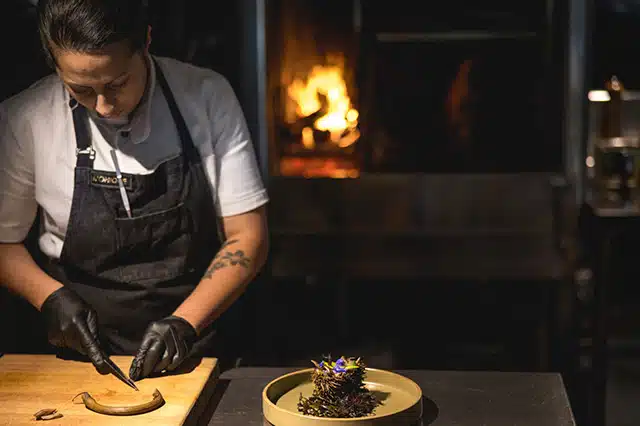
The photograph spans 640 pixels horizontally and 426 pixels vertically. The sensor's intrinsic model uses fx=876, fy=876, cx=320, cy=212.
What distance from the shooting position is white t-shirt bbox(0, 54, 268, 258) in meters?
2.00

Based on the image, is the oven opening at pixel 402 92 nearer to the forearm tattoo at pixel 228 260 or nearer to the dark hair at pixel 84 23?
the forearm tattoo at pixel 228 260

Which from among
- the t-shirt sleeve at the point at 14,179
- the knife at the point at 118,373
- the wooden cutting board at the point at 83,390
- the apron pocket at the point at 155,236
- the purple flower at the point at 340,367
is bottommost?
the wooden cutting board at the point at 83,390

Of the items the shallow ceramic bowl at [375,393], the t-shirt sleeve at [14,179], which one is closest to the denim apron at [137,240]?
the t-shirt sleeve at [14,179]

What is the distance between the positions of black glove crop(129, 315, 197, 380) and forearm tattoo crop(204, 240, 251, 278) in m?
0.28

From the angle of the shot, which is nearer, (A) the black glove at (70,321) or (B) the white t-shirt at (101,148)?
(A) the black glove at (70,321)

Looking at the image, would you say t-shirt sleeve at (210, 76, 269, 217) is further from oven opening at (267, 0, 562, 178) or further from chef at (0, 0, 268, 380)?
oven opening at (267, 0, 562, 178)

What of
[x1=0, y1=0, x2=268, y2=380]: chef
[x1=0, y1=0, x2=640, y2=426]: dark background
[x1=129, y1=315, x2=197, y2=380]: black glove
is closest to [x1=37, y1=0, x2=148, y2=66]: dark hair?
[x1=0, y1=0, x2=268, y2=380]: chef

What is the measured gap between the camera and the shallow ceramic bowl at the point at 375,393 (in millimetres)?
1292

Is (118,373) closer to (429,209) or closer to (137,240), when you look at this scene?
(137,240)

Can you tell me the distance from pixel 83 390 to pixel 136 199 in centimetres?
57

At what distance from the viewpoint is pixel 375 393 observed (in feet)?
4.93

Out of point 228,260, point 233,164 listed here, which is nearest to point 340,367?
point 228,260

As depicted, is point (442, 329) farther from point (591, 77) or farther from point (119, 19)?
point (119, 19)

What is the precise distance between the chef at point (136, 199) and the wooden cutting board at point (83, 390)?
22cm
